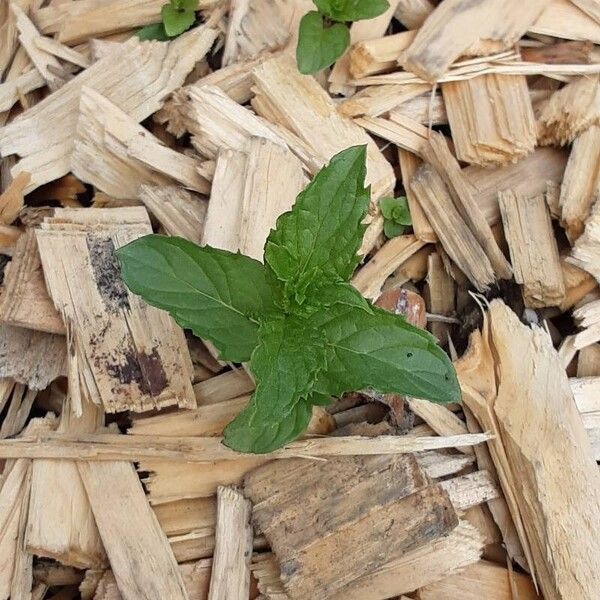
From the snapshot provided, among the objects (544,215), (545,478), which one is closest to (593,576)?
(545,478)

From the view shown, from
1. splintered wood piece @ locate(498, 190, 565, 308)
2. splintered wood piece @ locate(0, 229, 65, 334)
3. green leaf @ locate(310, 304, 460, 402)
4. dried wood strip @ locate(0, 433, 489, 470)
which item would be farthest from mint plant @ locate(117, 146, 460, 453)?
splintered wood piece @ locate(498, 190, 565, 308)

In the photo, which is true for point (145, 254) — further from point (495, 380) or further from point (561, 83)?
point (561, 83)

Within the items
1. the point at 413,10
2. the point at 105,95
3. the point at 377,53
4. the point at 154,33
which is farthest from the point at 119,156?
the point at 413,10

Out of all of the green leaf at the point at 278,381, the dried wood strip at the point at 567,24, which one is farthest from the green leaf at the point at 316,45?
the green leaf at the point at 278,381

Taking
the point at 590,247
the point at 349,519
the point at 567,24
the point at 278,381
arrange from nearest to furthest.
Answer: the point at 278,381 → the point at 349,519 → the point at 590,247 → the point at 567,24

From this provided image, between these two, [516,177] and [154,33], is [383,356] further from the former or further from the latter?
[154,33]
